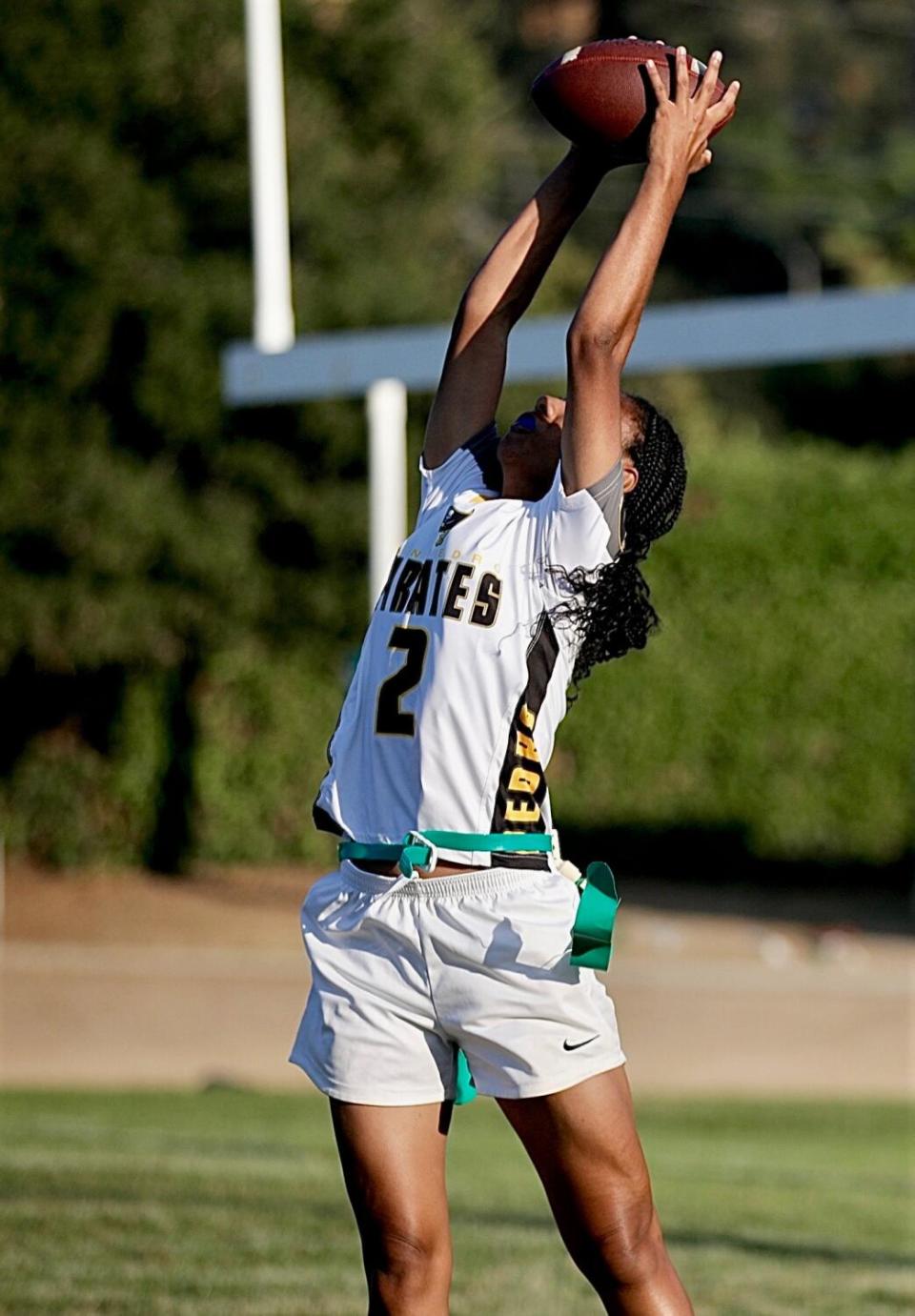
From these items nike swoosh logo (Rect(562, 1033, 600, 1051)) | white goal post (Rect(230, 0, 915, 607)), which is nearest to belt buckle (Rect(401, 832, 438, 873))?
nike swoosh logo (Rect(562, 1033, 600, 1051))

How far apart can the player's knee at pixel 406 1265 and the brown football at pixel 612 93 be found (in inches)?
82.9

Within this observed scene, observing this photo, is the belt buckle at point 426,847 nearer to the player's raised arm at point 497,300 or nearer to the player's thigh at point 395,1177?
the player's thigh at point 395,1177

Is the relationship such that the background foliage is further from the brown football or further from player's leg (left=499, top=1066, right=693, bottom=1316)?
player's leg (left=499, top=1066, right=693, bottom=1316)

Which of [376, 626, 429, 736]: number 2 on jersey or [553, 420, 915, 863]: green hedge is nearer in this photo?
[376, 626, 429, 736]: number 2 on jersey

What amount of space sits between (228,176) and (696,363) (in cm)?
988

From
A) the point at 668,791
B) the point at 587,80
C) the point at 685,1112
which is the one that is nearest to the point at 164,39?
the point at 668,791

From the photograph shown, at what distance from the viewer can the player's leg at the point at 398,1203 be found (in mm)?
3682

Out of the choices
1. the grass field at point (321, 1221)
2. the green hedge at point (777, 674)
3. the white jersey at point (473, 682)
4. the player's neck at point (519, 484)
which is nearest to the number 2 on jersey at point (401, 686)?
the white jersey at point (473, 682)

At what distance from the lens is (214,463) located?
64.0ft

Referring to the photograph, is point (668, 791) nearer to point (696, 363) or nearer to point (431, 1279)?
point (696, 363)

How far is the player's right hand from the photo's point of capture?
3.87 m

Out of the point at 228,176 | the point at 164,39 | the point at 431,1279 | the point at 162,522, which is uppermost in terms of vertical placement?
the point at 164,39

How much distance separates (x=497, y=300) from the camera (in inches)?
167

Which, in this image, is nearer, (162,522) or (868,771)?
(162,522)
